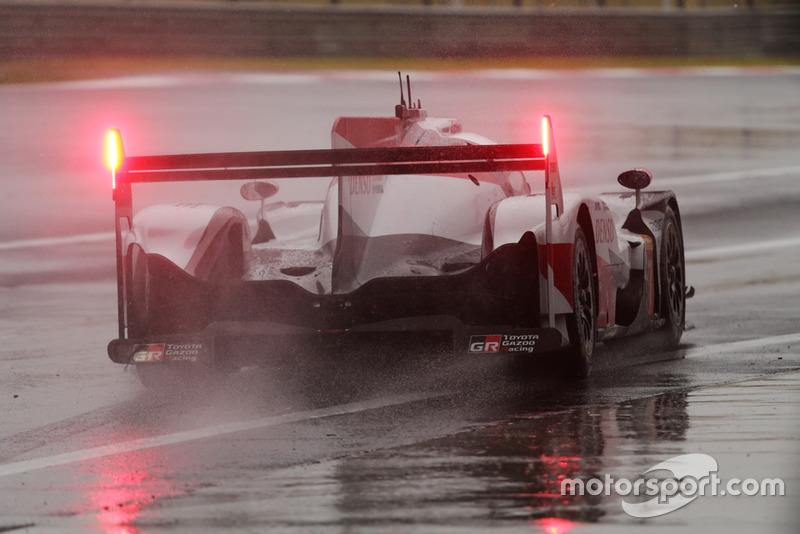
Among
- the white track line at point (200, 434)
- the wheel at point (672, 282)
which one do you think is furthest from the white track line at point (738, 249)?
the white track line at point (200, 434)

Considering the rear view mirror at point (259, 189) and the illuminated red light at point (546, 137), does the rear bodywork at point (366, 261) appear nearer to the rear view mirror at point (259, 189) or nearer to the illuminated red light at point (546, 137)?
the illuminated red light at point (546, 137)

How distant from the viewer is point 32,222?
1798cm

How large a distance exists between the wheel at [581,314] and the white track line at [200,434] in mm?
769

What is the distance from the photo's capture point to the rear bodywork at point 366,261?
8406 mm

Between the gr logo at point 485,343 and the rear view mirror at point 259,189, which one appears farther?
the rear view mirror at point 259,189

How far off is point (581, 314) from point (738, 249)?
23.9ft

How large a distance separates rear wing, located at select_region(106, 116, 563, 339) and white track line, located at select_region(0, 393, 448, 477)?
1001 millimetres

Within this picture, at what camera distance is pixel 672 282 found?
10703 millimetres

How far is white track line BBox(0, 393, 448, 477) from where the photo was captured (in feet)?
23.1

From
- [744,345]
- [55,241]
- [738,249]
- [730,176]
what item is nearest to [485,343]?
[744,345]

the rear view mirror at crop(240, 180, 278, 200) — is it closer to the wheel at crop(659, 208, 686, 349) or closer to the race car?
the race car

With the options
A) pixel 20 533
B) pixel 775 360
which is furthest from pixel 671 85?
pixel 20 533

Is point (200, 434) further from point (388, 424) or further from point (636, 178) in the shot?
point (636, 178)

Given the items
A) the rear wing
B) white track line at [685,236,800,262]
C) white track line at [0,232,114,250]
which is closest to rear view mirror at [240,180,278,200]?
the rear wing
